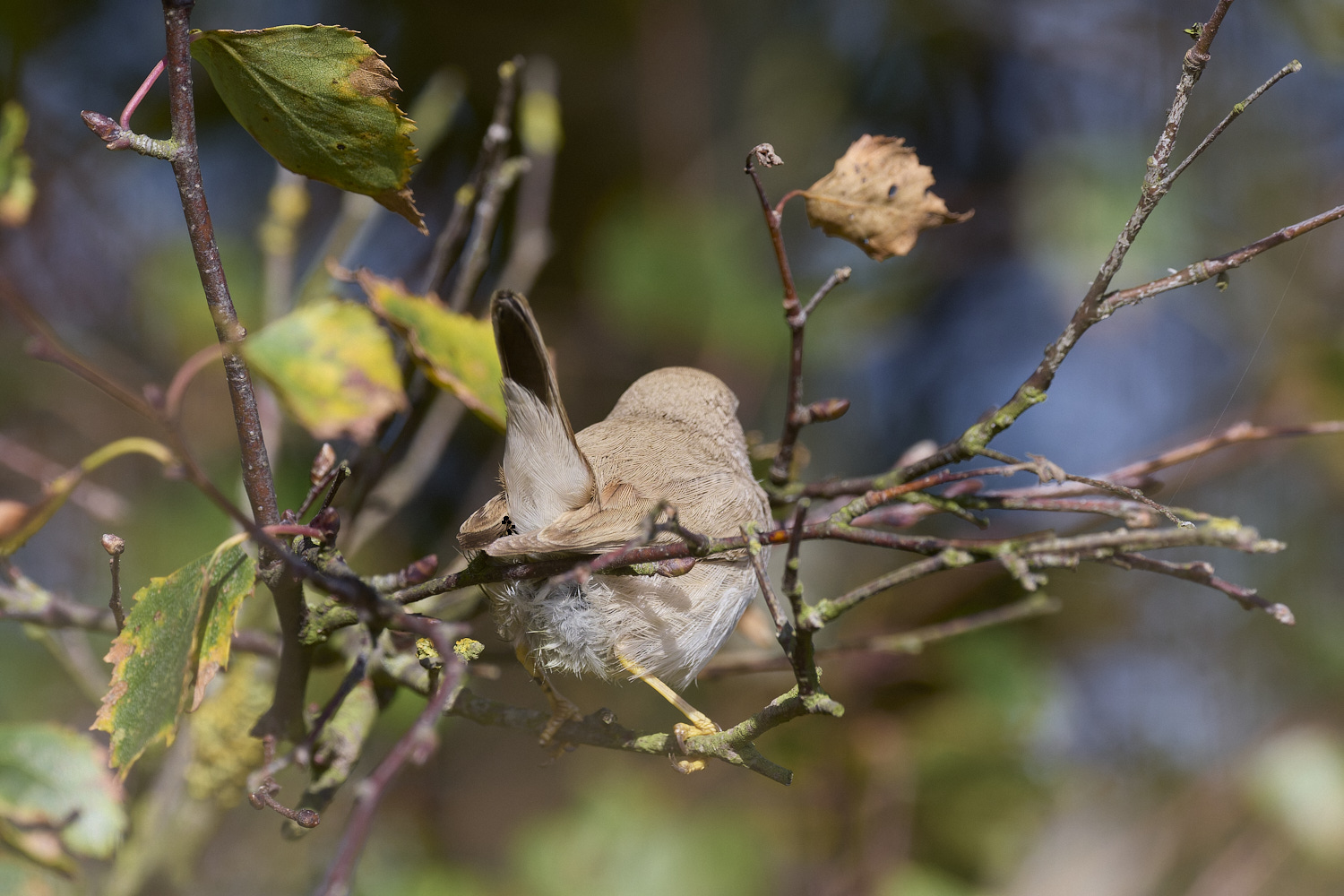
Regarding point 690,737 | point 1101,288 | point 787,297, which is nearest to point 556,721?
point 690,737

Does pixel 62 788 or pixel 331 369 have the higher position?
pixel 331 369

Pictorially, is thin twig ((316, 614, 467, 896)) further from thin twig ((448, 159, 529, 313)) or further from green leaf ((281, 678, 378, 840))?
thin twig ((448, 159, 529, 313))

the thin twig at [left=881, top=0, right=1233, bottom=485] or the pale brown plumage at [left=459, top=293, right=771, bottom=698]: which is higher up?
the thin twig at [left=881, top=0, right=1233, bottom=485]

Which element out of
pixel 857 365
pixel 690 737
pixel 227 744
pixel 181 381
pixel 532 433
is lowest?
pixel 857 365

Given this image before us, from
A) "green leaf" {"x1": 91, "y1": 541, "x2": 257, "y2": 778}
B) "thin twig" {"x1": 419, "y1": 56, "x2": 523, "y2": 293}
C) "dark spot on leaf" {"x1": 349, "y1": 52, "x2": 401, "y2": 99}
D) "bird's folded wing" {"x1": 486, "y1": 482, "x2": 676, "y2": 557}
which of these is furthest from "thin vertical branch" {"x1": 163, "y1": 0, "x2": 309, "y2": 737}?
"thin twig" {"x1": 419, "y1": 56, "x2": 523, "y2": 293}

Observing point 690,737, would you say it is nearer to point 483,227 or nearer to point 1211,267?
point 1211,267

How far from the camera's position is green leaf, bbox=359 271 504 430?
0.96m

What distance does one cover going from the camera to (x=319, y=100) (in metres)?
1.07

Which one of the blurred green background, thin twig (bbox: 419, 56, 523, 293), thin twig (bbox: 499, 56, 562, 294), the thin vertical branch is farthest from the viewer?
the blurred green background

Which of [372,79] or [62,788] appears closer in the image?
[372,79]

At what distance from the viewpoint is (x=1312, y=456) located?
125 inches

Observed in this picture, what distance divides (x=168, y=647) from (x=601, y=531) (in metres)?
0.63

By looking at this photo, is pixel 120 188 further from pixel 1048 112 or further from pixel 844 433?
pixel 1048 112

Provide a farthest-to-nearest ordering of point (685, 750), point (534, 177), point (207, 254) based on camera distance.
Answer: point (534, 177)
point (685, 750)
point (207, 254)
